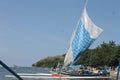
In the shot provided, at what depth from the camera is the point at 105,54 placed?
105 metres

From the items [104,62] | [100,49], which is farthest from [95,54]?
[104,62]

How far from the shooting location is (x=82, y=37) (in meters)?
9.27

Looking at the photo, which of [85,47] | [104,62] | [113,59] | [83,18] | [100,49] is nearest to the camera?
[85,47]

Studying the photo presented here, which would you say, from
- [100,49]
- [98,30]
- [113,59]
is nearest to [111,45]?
[100,49]

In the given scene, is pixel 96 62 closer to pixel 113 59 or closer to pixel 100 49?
pixel 100 49

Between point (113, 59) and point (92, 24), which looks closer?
point (92, 24)

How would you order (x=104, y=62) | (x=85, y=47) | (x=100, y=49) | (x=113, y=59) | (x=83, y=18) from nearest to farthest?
(x=85, y=47), (x=83, y=18), (x=113, y=59), (x=104, y=62), (x=100, y=49)

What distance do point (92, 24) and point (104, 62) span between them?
3739 inches

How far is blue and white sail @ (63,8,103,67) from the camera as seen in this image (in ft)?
30.0

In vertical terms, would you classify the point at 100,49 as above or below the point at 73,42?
above

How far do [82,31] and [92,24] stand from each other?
25.2 inches

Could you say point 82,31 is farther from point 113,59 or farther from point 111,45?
point 111,45

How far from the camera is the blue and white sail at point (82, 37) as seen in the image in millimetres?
9156

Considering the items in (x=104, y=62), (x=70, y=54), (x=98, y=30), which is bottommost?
(x=70, y=54)
